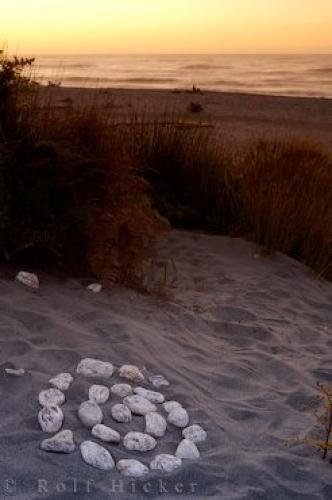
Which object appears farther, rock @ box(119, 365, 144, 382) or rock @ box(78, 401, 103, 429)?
rock @ box(119, 365, 144, 382)

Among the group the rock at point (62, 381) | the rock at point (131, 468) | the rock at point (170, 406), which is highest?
the rock at point (62, 381)

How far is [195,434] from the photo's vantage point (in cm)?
283

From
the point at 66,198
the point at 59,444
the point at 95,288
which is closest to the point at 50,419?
the point at 59,444

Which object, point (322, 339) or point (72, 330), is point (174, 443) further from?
point (322, 339)

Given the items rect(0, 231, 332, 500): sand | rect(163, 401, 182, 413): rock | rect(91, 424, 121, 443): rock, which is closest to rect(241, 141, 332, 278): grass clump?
rect(0, 231, 332, 500): sand

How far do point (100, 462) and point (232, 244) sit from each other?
11.0 feet

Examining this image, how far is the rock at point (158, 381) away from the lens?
3.24m

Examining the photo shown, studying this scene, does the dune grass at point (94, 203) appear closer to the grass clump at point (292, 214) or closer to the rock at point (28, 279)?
the grass clump at point (292, 214)

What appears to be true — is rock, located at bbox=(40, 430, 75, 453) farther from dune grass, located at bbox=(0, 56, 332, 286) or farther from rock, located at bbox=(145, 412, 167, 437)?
dune grass, located at bbox=(0, 56, 332, 286)

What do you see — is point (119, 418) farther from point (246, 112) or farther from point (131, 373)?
point (246, 112)

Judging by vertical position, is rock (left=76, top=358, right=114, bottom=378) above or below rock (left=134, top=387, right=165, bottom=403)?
above

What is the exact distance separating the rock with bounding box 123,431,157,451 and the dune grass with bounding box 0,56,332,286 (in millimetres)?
1646

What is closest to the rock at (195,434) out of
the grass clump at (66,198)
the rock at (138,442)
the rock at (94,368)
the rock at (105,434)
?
the rock at (138,442)

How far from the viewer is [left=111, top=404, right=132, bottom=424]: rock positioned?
286 centimetres
